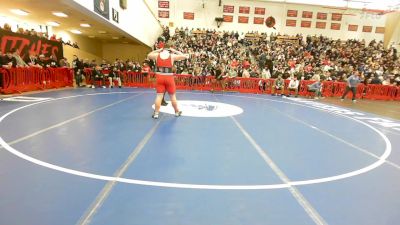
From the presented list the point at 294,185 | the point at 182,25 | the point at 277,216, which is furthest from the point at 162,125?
the point at 182,25

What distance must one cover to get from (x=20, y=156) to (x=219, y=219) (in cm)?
308

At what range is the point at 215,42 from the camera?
25.3 m

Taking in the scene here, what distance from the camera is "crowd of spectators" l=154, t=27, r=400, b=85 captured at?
1983cm

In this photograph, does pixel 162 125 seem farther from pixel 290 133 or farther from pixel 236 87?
pixel 236 87

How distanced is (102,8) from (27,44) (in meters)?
4.37

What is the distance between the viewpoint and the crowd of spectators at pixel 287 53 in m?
19.8

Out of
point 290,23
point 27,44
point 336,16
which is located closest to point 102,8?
point 27,44

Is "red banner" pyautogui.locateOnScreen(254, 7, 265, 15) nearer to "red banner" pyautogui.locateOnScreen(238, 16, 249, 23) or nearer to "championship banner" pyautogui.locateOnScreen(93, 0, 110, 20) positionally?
"red banner" pyautogui.locateOnScreen(238, 16, 249, 23)

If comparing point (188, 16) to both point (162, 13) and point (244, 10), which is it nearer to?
point (162, 13)

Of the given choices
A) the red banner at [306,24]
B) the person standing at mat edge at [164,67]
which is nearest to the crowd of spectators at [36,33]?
the person standing at mat edge at [164,67]

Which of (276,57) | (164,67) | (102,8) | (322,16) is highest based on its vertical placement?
(322,16)

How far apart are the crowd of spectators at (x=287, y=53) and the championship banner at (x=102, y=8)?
21.7 feet

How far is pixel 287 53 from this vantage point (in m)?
24.5

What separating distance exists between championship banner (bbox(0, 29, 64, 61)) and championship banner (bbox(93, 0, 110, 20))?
13.5 ft
